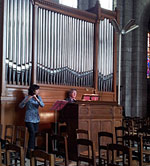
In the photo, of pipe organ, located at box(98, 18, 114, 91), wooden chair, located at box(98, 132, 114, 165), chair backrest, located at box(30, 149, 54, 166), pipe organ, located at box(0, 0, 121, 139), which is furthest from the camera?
pipe organ, located at box(98, 18, 114, 91)

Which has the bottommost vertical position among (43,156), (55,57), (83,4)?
(43,156)

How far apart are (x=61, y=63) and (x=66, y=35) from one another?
976 mm

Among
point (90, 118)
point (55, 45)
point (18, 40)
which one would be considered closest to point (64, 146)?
point (90, 118)

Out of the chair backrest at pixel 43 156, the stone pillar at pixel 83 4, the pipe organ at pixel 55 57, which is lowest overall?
the chair backrest at pixel 43 156

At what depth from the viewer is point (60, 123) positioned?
888 centimetres

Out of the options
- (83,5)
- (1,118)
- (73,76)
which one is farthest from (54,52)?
(83,5)

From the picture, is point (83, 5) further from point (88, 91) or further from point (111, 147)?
point (111, 147)

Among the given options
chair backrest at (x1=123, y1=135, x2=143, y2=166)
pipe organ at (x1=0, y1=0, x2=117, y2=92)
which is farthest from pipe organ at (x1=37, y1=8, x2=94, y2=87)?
chair backrest at (x1=123, y1=135, x2=143, y2=166)

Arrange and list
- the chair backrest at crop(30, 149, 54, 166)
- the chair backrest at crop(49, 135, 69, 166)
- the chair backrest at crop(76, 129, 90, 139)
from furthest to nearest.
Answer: the chair backrest at crop(76, 129, 90, 139)
the chair backrest at crop(49, 135, 69, 166)
the chair backrest at crop(30, 149, 54, 166)

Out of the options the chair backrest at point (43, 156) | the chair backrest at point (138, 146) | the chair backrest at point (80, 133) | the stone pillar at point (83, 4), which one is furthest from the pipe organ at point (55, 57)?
the stone pillar at point (83, 4)

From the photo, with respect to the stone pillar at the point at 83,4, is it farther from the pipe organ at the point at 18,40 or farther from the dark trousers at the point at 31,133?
the dark trousers at the point at 31,133

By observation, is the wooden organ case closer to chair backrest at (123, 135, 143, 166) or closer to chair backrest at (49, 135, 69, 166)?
chair backrest at (49, 135, 69, 166)

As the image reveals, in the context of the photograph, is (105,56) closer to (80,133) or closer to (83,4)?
(80,133)

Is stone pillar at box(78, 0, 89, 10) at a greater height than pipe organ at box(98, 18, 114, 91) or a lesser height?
greater
